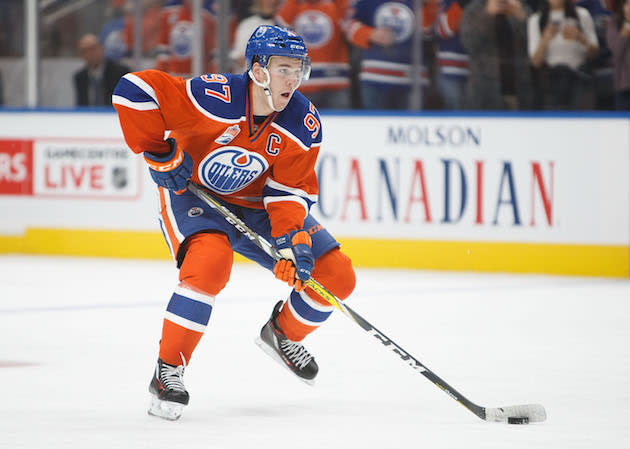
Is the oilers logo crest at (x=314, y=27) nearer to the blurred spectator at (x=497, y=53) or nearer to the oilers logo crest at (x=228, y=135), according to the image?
the blurred spectator at (x=497, y=53)

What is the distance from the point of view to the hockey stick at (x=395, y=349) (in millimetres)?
3043

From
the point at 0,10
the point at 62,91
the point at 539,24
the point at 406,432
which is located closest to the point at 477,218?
the point at 539,24

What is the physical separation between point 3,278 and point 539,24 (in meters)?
3.02

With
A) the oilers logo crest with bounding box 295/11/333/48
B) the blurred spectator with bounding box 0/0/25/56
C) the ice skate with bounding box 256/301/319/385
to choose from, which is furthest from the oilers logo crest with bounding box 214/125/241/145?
the blurred spectator with bounding box 0/0/25/56

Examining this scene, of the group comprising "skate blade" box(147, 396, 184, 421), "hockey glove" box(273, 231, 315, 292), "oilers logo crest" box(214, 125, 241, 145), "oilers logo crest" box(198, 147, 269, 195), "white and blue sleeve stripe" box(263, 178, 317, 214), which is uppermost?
"oilers logo crest" box(214, 125, 241, 145)

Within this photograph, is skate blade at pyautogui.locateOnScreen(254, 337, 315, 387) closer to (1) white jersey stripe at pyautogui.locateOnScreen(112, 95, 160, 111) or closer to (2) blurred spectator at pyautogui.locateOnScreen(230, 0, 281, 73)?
(1) white jersey stripe at pyautogui.locateOnScreen(112, 95, 160, 111)

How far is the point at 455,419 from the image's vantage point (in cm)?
311

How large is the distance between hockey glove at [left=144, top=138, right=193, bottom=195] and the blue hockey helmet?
0.98ft

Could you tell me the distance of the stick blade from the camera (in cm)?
304

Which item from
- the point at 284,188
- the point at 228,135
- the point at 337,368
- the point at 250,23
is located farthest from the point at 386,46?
the point at 228,135

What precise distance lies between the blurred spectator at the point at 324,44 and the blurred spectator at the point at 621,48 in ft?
4.79

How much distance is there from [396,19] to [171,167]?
4.02m

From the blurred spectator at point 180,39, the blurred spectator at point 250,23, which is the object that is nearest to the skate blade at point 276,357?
the blurred spectator at point 250,23

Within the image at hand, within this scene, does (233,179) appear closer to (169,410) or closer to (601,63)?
(169,410)
